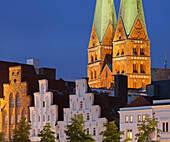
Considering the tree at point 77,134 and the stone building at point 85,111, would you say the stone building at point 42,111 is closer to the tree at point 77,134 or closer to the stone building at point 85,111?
the stone building at point 85,111

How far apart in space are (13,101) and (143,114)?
2854 centimetres

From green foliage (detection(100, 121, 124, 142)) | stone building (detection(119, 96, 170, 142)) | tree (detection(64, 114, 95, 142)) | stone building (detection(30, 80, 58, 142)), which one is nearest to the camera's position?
green foliage (detection(100, 121, 124, 142))

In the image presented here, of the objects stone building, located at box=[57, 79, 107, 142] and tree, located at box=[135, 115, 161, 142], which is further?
stone building, located at box=[57, 79, 107, 142]

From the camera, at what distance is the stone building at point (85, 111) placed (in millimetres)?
116500

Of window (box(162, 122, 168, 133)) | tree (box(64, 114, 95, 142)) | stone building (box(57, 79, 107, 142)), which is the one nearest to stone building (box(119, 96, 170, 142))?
window (box(162, 122, 168, 133))

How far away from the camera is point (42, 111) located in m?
124

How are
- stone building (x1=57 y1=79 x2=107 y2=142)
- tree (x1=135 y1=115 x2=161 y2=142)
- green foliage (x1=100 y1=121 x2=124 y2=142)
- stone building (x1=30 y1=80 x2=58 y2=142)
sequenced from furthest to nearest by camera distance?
1. stone building (x1=30 y1=80 x2=58 y2=142)
2. stone building (x1=57 y1=79 x2=107 y2=142)
3. green foliage (x1=100 y1=121 x2=124 y2=142)
4. tree (x1=135 y1=115 x2=161 y2=142)

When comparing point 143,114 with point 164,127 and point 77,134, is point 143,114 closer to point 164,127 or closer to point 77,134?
point 164,127

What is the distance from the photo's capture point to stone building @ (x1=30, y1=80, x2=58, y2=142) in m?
123

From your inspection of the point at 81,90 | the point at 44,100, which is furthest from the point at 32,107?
the point at 81,90

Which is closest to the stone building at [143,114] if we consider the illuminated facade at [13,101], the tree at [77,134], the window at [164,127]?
the window at [164,127]

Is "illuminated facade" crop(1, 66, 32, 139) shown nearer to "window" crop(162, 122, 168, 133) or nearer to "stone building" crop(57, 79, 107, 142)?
"stone building" crop(57, 79, 107, 142)

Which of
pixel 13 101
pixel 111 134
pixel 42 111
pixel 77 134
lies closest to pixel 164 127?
pixel 111 134

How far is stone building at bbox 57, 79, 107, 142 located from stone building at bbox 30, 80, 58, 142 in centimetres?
242
